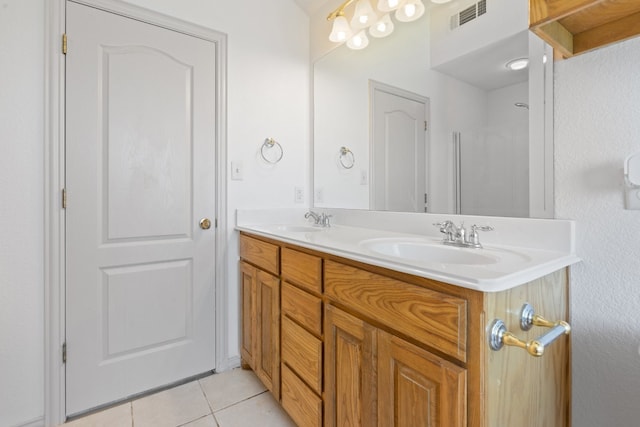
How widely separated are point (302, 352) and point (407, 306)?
0.60m

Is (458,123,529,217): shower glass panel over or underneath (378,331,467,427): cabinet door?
over

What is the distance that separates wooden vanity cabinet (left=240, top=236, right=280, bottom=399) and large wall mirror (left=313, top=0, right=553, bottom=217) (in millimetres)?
654

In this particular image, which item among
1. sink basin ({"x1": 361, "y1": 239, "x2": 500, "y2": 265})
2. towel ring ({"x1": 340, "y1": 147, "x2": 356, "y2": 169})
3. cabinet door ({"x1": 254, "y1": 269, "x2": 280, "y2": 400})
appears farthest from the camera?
towel ring ({"x1": 340, "y1": 147, "x2": 356, "y2": 169})

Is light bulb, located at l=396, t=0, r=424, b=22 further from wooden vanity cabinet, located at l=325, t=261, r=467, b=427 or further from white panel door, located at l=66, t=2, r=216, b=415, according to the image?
wooden vanity cabinet, located at l=325, t=261, r=467, b=427

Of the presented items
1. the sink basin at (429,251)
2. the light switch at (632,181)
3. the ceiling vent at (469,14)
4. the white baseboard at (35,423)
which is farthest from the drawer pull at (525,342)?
the white baseboard at (35,423)

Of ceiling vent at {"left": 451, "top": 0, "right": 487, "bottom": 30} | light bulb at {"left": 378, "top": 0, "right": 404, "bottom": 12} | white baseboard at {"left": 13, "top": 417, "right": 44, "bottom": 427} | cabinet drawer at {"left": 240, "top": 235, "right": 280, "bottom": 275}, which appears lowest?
white baseboard at {"left": 13, "top": 417, "right": 44, "bottom": 427}

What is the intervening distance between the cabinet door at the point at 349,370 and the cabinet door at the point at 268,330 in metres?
0.39

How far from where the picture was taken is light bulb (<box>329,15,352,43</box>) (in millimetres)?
1843

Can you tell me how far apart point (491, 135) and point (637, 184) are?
48 cm

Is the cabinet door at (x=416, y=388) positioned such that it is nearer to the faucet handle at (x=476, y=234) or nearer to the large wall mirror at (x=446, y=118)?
the faucet handle at (x=476, y=234)

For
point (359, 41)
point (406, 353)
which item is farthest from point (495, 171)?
point (359, 41)

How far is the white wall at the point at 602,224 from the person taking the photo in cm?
90

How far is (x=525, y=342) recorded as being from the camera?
0.72 meters

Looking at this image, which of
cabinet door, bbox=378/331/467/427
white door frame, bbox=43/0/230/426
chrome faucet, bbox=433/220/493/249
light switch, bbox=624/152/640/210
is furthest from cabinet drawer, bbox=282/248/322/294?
white door frame, bbox=43/0/230/426
